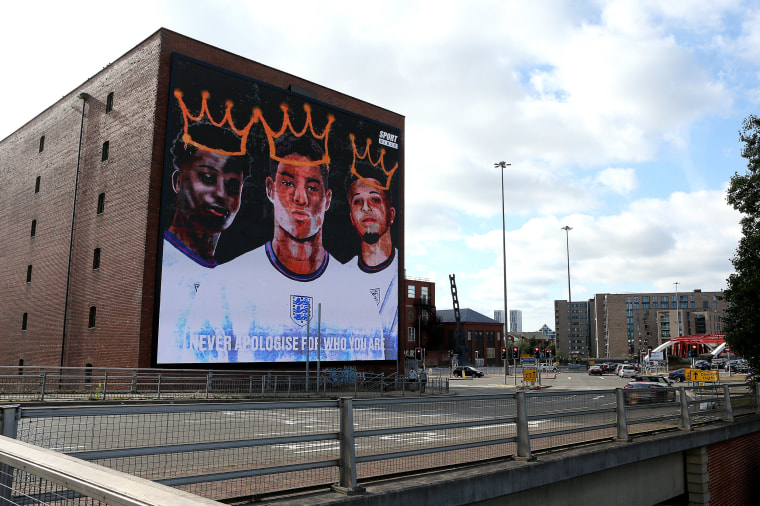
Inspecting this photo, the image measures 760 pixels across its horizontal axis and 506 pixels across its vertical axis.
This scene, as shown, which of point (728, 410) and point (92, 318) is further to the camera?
point (92, 318)

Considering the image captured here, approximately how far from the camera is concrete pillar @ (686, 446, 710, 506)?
1277 cm

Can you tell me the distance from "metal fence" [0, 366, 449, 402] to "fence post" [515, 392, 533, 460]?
65.4ft

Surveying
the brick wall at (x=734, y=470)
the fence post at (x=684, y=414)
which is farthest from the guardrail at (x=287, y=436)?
the brick wall at (x=734, y=470)

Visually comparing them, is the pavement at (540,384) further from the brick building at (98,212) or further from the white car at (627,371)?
the brick building at (98,212)

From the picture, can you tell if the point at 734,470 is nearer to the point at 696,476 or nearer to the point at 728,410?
the point at 728,410

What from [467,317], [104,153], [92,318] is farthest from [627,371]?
[104,153]

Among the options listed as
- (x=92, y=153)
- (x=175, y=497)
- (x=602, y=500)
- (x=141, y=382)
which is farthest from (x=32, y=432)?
(x=92, y=153)

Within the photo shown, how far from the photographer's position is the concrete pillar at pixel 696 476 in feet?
41.9

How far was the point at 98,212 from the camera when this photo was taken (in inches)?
1407

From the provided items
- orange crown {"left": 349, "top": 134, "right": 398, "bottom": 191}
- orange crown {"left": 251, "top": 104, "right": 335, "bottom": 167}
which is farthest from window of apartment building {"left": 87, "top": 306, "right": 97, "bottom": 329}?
orange crown {"left": 349, "top": 134, "right": 398, "bottom": 191}

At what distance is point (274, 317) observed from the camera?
35312 mm

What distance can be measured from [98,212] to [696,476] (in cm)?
3366

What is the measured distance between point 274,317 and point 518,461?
28.1 metres

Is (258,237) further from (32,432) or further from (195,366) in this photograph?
(32,432)
